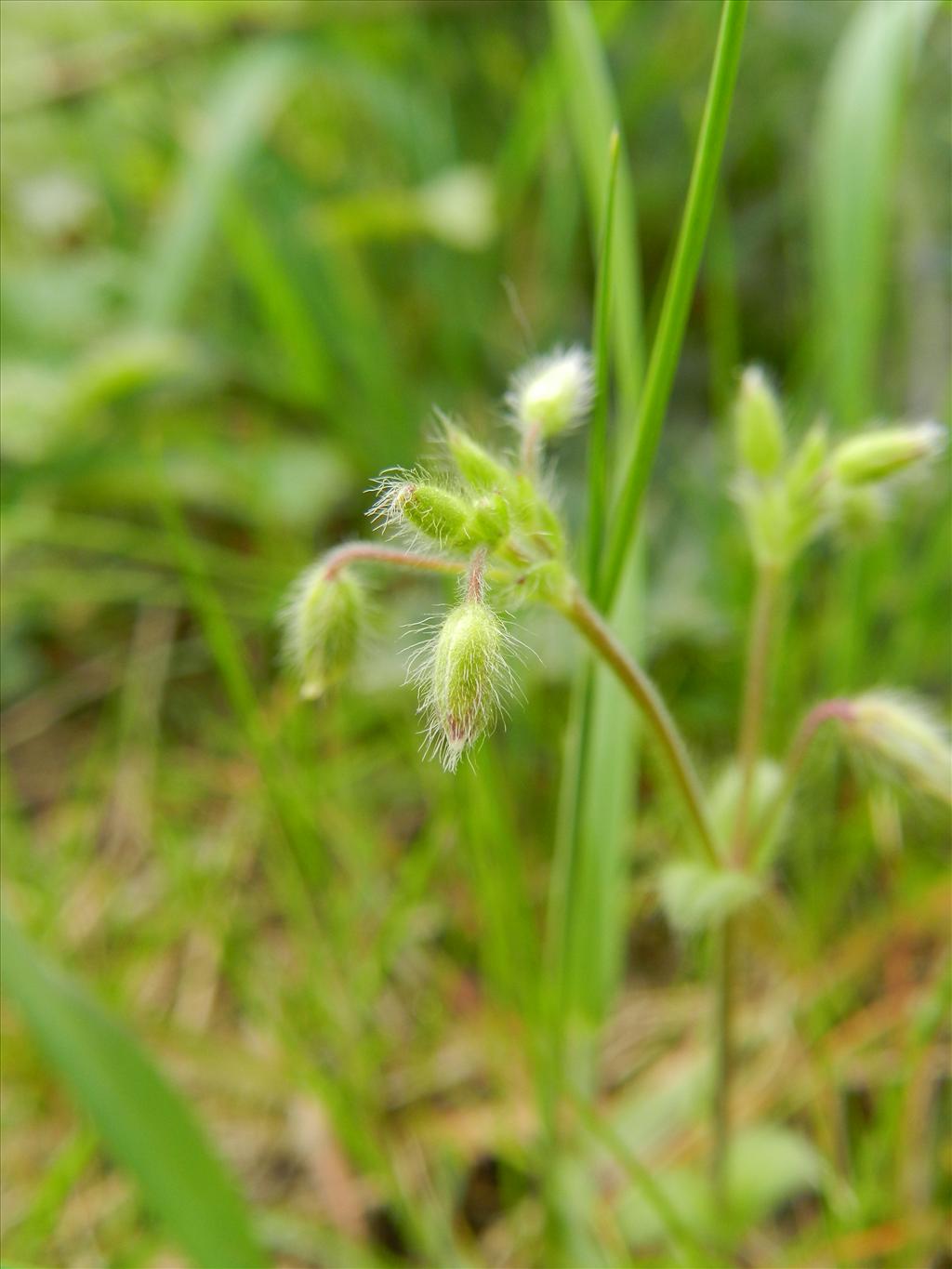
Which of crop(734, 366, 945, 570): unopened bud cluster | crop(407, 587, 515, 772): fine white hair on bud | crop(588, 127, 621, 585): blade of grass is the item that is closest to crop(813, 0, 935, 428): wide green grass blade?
crop(734, 366, 945, 570): unopened bud cluster

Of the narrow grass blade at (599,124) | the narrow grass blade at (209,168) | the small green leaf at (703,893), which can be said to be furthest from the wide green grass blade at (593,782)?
the narrow grass blade at (209,168)

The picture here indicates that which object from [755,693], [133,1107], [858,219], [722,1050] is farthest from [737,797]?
[858,219]

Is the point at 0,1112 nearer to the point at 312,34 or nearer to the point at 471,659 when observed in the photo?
the point at 471,659

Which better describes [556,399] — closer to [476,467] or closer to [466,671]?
[476,467]

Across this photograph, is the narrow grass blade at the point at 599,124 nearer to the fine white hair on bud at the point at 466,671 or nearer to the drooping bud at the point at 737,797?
the drooping bud at the point at 737,797

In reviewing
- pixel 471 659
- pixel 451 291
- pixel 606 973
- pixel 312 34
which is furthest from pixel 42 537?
pixel 471 659

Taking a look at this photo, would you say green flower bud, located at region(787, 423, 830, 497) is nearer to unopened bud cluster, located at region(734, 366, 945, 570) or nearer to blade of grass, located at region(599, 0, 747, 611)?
unopened bud cluster, located at region(734, 366, 945, 570)
